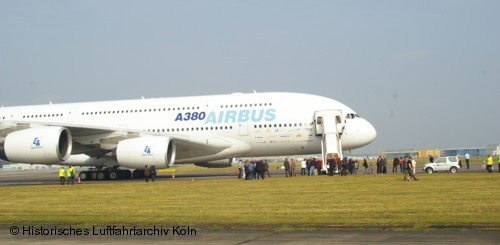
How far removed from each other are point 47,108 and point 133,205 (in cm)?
2358

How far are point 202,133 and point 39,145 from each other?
350 inches

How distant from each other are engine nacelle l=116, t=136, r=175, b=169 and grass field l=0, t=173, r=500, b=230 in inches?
316

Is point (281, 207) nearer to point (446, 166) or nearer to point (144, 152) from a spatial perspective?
point (144, 152)

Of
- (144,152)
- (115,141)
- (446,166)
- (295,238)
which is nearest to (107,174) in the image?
(115,141)

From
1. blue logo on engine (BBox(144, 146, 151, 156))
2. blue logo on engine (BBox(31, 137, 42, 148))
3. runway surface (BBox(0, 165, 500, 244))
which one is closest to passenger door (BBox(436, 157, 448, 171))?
blue logo on engine (BBox(144, 146, 151, 156))

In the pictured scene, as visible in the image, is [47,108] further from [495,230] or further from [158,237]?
[495,230]

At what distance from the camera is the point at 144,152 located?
32.8 meters

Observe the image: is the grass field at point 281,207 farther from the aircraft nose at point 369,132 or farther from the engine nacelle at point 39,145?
the aircraft nose at point 369,132

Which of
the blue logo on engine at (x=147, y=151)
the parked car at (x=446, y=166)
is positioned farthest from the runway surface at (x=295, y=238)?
the parked car at (x=446, y=166)

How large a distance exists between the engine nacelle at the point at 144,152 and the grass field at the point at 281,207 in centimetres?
802

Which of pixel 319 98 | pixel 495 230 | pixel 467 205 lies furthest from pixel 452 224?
pixel 319 98

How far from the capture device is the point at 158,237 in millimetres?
11875

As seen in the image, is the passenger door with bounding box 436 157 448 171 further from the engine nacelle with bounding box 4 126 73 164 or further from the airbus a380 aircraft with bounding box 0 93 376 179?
the engine nacelle with bounding box 4 126 73 164

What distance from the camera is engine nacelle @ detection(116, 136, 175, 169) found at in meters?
32.7
